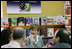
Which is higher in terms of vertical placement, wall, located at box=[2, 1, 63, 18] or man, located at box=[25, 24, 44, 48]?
wall, located at box=[2, 1, 63, 18]

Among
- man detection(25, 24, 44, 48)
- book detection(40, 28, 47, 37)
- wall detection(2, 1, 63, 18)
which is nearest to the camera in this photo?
man detection(25, 24, 44, 48)

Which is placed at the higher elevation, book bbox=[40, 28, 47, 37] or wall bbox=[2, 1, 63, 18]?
wall bbox=[2, 1, 63, 18]

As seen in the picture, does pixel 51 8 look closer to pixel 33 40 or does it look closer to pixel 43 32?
pixel 43 32

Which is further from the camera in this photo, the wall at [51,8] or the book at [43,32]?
the book at [43,32]

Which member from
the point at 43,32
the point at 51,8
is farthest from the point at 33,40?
the point at 51,8

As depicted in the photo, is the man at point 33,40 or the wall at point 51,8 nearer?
the man at point 33,40

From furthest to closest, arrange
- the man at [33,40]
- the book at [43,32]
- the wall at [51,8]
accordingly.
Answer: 1. the book at [43,32]
2. the wall at [51,8]
3. the man at [33,40]

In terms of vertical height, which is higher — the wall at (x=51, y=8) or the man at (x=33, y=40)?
the wall at (x=51, y=8)

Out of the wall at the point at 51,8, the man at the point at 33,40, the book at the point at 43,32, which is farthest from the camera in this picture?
the book at the point at 43,32

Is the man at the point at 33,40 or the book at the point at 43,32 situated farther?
the book at the point at 43,32

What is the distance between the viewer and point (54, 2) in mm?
1920

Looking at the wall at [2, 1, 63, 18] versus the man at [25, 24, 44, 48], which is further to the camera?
the wall at [2, 1, 63, 18]

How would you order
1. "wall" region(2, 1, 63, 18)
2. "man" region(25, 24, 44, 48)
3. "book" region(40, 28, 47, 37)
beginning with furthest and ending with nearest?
"book" region(40, 28, 47, 37) → "wall" region(2, 1, 63, 18) → "man" region(25, 24, 44, 48)

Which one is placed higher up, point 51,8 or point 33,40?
point 51,8
